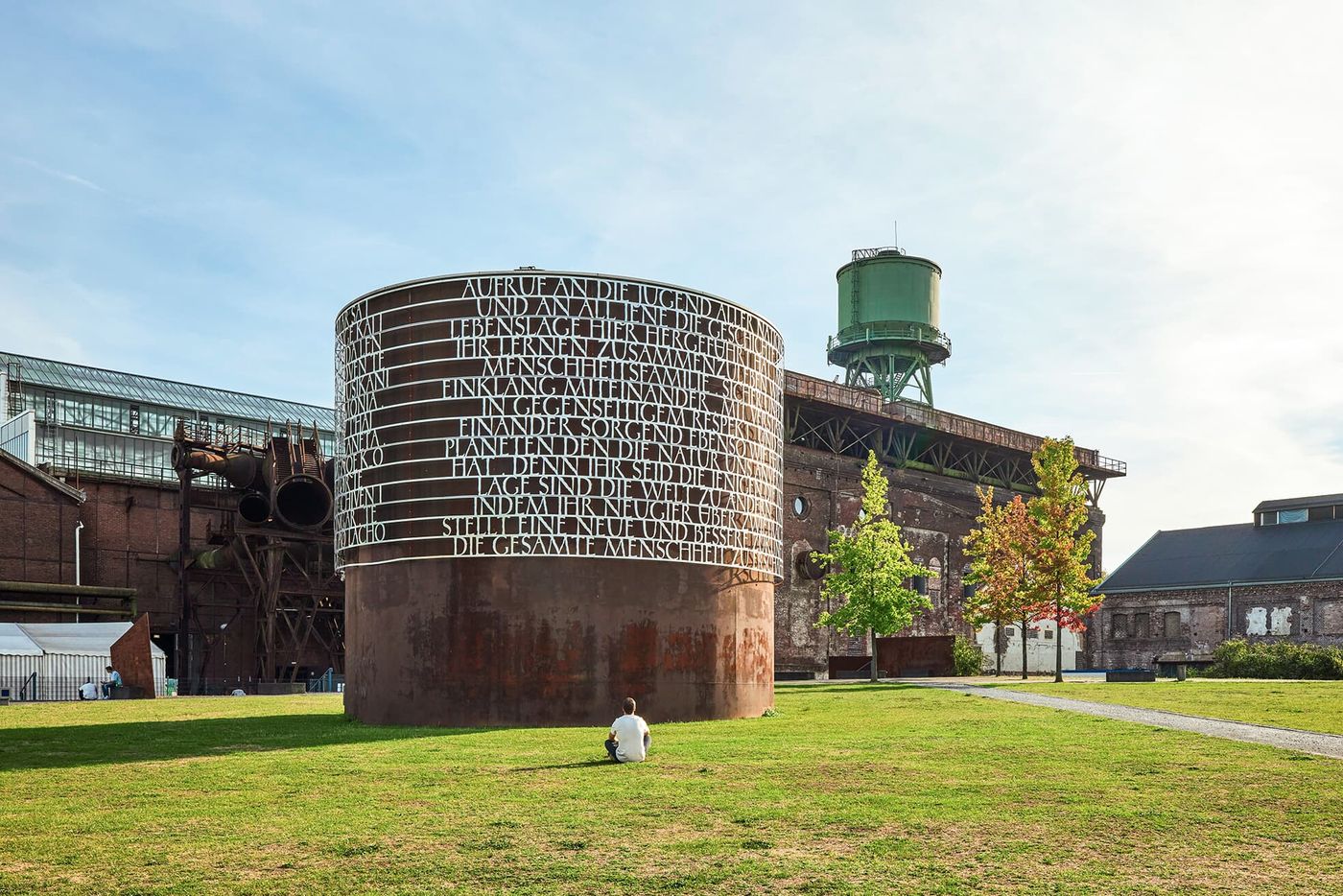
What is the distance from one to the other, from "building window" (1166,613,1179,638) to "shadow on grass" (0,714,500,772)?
6066cm

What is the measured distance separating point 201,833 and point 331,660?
5063 centimetres

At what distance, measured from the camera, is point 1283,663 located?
51219 mm

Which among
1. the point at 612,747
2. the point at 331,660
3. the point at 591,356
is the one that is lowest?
the point at 331,660

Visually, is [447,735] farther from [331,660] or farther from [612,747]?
[331,660]

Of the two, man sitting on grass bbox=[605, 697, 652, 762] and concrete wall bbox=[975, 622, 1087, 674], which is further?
concrete wall bbox=[975, 622, 1087, 674]

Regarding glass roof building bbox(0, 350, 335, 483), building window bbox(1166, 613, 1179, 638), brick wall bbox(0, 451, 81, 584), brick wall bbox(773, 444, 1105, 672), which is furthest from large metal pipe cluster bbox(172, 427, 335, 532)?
building window bbox(1166, 613, 1179, 638)

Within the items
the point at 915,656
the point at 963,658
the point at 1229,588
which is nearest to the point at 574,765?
the point at 915,656

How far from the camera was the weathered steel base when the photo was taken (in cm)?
2638

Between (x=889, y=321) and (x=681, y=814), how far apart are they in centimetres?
6499

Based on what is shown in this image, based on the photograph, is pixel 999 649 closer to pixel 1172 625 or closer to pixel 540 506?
pixel 1172 625

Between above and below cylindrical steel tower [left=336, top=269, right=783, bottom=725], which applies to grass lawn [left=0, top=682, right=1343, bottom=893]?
below

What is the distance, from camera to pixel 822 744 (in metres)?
21.9

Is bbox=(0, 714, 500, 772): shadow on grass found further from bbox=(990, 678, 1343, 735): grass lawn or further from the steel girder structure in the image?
the steel girder structure

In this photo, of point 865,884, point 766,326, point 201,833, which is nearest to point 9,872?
point 201,833
